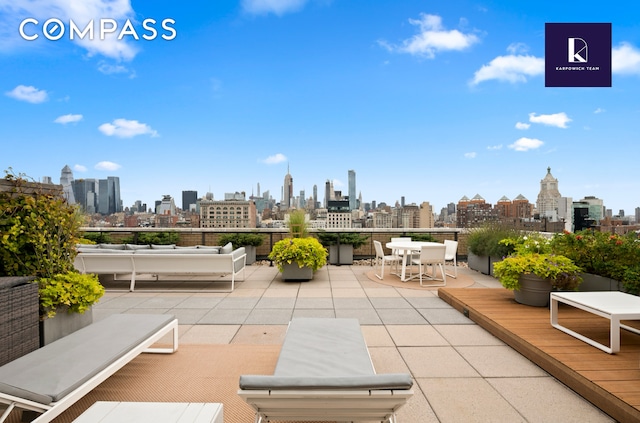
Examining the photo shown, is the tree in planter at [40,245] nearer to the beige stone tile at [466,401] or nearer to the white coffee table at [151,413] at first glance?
the white coffee table at [151,413]

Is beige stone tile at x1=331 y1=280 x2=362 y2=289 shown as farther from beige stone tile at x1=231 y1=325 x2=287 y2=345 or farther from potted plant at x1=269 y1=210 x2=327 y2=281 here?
beige stone tile at x1=231 y1=325 x2=287 y2=345

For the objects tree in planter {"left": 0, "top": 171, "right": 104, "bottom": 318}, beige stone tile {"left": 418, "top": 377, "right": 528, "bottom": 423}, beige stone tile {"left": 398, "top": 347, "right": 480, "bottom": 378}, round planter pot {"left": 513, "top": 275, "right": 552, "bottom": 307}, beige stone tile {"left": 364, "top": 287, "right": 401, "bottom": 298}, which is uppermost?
tree in planter {"left": 0, "top": 171, "right": 104, "bottom": 318}

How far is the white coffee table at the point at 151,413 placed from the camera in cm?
165

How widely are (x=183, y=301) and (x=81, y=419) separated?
176 inches

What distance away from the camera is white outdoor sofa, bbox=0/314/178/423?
1862mm

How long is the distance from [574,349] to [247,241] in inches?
324

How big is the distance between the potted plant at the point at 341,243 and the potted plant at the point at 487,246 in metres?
2.92

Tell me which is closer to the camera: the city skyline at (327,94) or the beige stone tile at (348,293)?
the beige stone tile at (348,293)

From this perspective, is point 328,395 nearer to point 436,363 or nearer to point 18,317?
point 436,363

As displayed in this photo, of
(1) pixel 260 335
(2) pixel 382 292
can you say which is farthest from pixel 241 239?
(1) pixel 260 335

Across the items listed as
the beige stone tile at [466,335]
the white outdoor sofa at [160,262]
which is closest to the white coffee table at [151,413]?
the beige stone tile at [466,335]

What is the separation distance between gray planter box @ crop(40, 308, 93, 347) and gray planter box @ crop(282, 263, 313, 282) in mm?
4374

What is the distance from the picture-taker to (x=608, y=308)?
3104 mm

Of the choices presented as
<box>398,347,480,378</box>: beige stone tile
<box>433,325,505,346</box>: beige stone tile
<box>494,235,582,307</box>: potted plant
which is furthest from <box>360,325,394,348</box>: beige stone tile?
<box>494,235,582,307</box>: potted plant
